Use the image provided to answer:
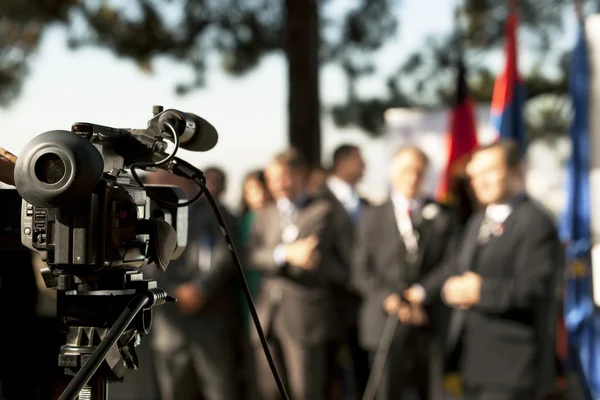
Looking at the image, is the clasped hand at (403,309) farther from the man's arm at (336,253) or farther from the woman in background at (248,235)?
the woman in background at (248,235)

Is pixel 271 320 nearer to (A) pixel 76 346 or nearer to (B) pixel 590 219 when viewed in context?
(B) pixel 590 219

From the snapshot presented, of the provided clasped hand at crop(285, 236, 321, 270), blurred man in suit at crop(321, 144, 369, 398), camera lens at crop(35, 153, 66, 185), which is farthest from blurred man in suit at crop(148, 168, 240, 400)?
camera lens at crop(35, 153, 66, 185)

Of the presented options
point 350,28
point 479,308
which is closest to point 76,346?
point 479,308

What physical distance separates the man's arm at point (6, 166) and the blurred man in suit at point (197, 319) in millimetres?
3468

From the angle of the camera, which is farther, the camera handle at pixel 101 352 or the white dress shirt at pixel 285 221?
the white dress shirt at pixel 285 221

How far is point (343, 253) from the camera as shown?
5395 millimetres

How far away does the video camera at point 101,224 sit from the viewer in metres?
1.64

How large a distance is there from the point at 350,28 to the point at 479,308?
6.86 meters

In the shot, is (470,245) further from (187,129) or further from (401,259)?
(187,129)

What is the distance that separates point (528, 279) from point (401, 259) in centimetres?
95

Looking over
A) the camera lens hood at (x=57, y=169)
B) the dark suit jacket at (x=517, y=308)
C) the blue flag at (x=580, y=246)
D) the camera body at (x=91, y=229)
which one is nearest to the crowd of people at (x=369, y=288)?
the dark suit jacket at (x=517, y=308)

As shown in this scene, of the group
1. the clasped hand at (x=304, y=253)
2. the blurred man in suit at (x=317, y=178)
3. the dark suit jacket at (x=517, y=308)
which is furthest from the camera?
the blurred man in suit at (x=317, y=178)

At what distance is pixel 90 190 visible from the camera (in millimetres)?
1652

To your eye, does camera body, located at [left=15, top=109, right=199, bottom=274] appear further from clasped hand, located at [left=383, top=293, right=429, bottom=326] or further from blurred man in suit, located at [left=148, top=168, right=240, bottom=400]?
blurred man in suit, located at [left=148, top=168, right=240, bottom=400]
